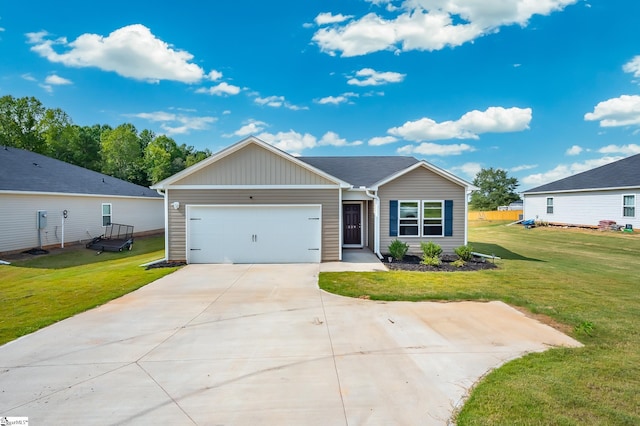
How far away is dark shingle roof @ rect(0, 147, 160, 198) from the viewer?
49.3 feet

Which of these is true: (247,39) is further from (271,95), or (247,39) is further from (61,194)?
(61,194)

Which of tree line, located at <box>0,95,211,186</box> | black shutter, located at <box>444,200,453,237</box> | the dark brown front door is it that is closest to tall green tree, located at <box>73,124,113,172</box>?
tree line, located at <box>0,95,211,186</box>

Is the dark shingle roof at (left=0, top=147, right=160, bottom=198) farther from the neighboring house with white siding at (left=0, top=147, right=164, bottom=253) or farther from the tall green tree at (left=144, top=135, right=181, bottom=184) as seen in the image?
the tall green tree at (left=144, top=135, right=181, bottom=184)

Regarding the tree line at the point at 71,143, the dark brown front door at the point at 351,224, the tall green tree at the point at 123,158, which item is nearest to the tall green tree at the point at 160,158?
the tree line at the point at 71,143

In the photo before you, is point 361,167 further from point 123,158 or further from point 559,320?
point 123,158

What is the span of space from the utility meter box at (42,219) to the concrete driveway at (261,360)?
39.6ft

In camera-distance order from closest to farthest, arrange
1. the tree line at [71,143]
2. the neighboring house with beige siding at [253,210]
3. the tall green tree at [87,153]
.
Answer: the neighboring house with beige siding at [253,210] < the tree line at [71,143] < the tall green tree at [87,153]

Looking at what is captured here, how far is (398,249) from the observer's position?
11914mm

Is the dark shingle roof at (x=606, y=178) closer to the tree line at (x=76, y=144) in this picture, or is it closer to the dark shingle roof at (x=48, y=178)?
the tree line at (x=76, y=144)

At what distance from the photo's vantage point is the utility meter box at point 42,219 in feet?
49.7

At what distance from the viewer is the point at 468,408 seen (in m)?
3.24

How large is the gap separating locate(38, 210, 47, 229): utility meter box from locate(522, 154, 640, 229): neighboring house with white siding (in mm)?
33119

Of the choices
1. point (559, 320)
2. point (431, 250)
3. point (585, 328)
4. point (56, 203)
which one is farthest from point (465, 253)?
point (56, 203)

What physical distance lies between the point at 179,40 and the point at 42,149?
3104 centimetres
